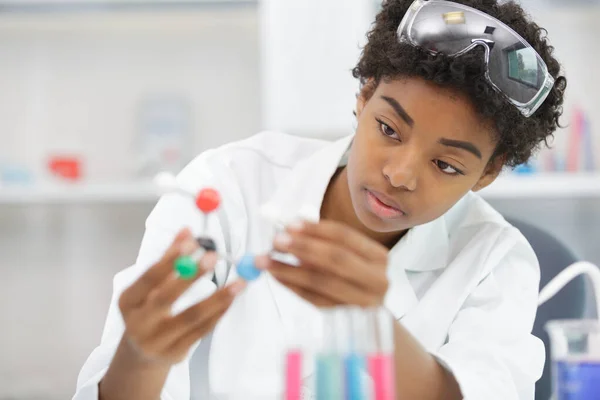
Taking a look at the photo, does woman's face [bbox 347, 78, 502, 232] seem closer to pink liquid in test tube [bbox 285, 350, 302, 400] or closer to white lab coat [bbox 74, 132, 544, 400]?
white lab coat [bbox 74, 132, 544, 400]

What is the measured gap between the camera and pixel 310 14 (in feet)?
6.92

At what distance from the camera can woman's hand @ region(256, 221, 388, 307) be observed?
1.97 ft

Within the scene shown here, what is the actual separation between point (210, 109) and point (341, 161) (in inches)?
47.1

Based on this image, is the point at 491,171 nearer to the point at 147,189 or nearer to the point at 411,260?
the point at 411,260

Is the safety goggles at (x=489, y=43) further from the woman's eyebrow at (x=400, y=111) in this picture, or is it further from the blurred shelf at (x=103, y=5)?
the blurred shelf at (x=103, y=5)

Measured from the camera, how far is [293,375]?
60cm

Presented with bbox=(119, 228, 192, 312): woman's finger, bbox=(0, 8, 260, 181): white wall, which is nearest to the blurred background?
bbox=(0, 8, 260, 181): white wall

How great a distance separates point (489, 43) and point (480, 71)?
37 mm

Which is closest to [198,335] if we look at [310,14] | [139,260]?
[139,260]

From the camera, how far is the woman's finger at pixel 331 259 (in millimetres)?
600

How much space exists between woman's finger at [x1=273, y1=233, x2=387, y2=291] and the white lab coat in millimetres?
340

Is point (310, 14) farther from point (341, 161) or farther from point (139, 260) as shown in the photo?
point (139, 260)

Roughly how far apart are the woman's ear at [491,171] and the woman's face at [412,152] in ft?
0.29

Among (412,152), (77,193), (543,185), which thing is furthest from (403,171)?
(77,193)
